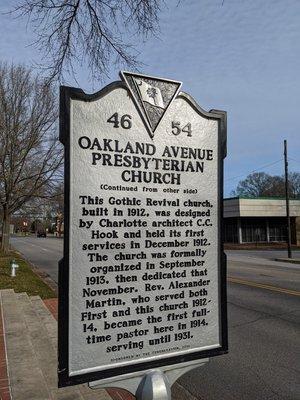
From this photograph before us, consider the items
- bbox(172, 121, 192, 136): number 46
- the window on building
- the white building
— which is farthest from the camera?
the window on building

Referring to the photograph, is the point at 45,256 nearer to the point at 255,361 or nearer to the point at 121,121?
the point at 255,361

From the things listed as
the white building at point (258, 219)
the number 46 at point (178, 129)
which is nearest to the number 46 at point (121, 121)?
the number 46 at point (178, 129)

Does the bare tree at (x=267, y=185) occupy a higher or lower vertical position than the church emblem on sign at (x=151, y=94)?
higher

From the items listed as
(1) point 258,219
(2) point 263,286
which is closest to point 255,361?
(2) point 263,286

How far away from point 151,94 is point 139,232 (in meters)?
0.83

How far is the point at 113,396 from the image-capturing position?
4758mm

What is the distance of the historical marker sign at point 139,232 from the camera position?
8.06 feet

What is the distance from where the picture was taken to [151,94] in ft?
8.95

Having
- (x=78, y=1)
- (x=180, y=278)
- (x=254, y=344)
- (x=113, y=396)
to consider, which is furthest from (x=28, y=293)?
(x=180, y=278)

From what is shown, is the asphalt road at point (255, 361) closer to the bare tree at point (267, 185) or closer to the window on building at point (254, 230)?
the window on building at point (254, 230)

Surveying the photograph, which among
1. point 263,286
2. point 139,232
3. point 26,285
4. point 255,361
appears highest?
point 139,232

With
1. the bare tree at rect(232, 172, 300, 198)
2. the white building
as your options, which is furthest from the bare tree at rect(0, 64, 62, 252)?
the bare tree at rect(232, 172, 300, 198)

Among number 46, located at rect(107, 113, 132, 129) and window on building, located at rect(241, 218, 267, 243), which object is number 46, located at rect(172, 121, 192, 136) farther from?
window on building, located at rect(241, 218, 267, 243)

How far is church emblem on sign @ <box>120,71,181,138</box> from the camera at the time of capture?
2678mm
